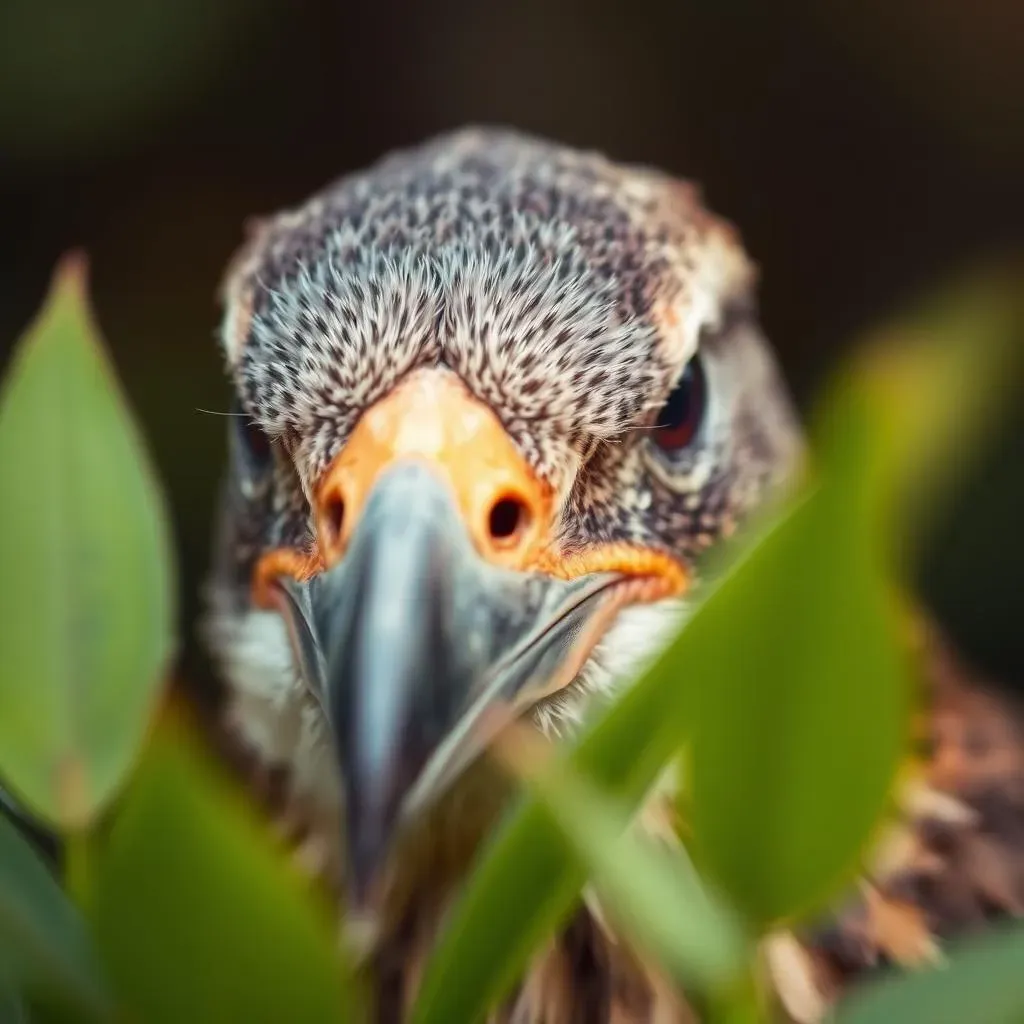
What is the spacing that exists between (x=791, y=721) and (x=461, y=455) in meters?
0.50

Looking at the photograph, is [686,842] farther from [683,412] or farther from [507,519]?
[683,412]

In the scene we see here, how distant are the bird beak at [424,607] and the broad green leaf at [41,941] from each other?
216mm

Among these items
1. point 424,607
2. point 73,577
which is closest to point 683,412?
point 424,607

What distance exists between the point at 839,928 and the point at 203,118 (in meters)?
2.10

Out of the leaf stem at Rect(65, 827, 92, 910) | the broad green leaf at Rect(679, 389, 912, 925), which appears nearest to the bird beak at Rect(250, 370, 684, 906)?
the leaf stem at Rect(65, 827, 92, 910)

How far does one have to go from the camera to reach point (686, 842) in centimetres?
60

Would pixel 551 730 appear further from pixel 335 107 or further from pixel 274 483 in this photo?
pixel 335 107

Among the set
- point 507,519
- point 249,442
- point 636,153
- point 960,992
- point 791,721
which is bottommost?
point 960,992

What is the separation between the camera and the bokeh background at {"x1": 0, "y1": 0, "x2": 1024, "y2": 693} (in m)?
2.73

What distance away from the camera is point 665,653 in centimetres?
54

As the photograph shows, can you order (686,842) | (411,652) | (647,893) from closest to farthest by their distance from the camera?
(647,893), (686,842), (411,652)

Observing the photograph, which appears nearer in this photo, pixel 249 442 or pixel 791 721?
pixel 791 721

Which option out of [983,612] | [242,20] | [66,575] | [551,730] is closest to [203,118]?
[242,20]

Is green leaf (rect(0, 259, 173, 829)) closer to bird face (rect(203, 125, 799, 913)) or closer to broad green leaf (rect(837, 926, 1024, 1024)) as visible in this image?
bird face (rect(203, 125, 799, 913))
